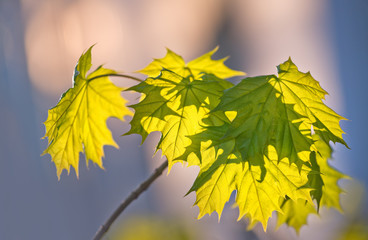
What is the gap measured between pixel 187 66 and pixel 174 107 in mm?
198

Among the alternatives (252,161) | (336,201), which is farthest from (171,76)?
(336,201)

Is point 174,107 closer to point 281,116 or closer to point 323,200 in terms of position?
point 281,116

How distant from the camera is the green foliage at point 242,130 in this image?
1.70ft

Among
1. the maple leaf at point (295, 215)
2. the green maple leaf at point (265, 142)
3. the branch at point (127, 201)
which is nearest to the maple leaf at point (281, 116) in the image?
Result: the green maple leaf at point (265, 142)

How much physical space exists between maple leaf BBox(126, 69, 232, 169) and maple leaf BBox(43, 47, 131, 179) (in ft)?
0.41

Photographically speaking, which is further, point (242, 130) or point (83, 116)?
point (83, 116)

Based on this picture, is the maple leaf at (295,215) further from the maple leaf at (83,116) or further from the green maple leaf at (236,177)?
the maple leaf at (83,116)

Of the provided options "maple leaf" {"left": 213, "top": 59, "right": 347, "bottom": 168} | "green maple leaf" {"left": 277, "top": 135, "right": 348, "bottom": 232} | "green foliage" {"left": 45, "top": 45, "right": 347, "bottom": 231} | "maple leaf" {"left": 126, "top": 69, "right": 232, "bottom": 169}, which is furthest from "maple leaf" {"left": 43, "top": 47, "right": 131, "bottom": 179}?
"green maple leaf" {"left": 277, "top": 135, "right": 348, "bottom": 232}

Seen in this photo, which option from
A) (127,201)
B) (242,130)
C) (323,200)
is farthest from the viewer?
(323,200)

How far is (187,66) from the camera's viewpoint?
0.77 meters

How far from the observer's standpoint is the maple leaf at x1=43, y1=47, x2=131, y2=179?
2.06 feet

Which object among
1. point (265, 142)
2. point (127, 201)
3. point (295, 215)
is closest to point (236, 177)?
point (265, 142)

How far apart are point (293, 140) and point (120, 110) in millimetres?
392

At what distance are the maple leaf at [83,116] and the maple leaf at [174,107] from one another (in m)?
0.13
